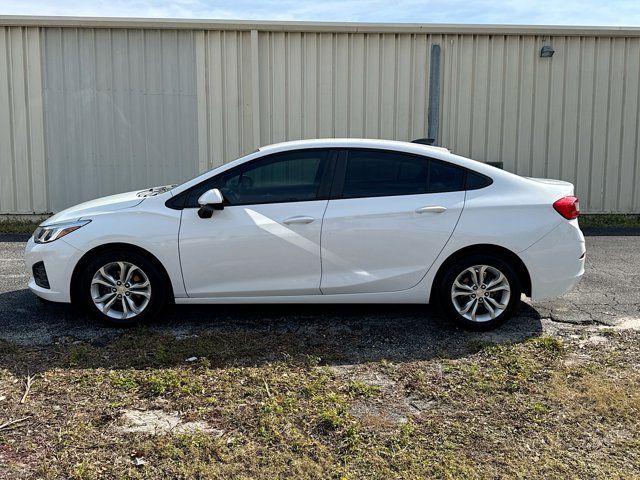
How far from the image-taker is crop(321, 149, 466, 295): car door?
207 inches

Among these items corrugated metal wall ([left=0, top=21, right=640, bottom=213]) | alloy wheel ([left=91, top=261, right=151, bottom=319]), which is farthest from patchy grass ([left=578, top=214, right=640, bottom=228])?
alloy wheel ([left=91, top=261, right=151, bottom=319])

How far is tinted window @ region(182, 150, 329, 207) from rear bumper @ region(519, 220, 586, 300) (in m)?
1.81

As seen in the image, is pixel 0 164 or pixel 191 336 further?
pixel 0 164

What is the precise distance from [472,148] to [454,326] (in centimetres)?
676

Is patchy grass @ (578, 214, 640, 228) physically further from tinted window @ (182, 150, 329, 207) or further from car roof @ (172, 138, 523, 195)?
tinted window @ (182, 150, 329, 207)

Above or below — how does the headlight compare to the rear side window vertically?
below

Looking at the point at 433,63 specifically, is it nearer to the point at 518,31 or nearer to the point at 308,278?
the point at 518,31

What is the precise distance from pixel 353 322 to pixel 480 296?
109 cm

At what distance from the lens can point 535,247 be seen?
527cm

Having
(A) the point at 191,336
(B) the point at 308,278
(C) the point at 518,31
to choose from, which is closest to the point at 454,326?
(B) the point at 308,278

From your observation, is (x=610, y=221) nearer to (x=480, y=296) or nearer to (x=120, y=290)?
(x=480, y=296)

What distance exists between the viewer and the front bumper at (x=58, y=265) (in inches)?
209

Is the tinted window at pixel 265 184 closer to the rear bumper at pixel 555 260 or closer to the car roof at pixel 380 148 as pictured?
the car roof at pixel 380 148

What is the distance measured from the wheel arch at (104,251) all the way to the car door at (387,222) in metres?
1.28
